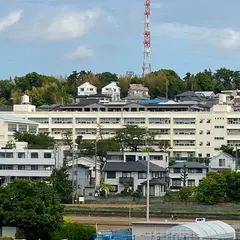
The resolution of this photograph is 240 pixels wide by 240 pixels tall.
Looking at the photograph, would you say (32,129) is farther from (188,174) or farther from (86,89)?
(86,89)

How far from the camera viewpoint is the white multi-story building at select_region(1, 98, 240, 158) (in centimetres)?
7262

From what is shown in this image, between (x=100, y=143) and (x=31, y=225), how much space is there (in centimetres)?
3386

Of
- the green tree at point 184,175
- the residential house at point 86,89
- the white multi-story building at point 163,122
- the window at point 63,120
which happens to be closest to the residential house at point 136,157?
the green tree at point 184,175

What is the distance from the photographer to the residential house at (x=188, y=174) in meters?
56.6

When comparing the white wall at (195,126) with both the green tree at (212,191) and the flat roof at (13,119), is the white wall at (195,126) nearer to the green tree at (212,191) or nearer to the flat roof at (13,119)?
the flat roof at (13,119)

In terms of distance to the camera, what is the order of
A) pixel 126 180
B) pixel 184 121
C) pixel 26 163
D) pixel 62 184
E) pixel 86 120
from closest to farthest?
pixel 62 184, pixel 126 180, pixel 26 163, pixel 184 121, pixel 86 120

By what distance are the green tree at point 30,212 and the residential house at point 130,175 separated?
73.8 ft

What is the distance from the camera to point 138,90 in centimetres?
9281

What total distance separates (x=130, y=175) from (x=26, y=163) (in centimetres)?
702

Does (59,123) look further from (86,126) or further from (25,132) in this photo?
(25,132)

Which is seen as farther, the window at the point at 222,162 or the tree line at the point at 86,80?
the tree line at the point at 86,80

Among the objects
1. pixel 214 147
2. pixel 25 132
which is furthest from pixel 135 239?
pixel 214 147

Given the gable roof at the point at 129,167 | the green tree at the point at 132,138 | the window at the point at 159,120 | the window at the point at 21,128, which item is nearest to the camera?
the gable roof at the point at 129,167

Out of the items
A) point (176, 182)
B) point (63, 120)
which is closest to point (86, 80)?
point (63, 120)
